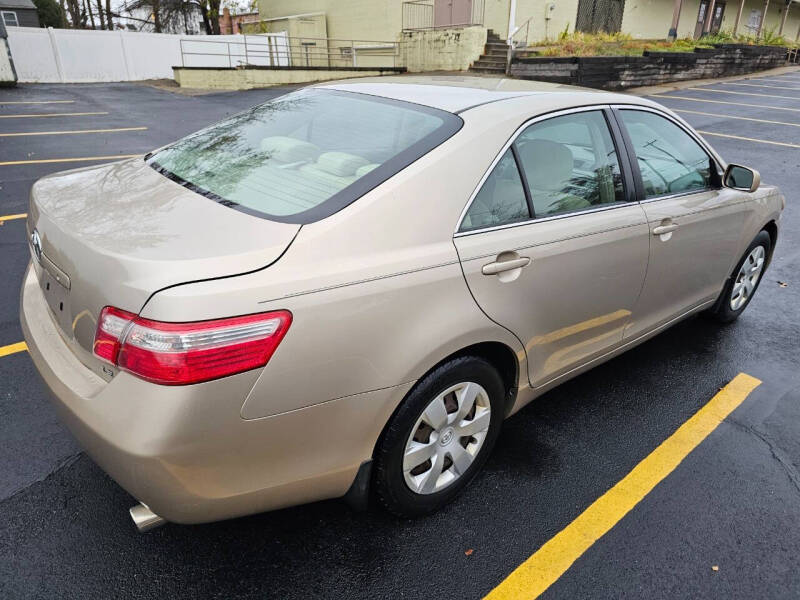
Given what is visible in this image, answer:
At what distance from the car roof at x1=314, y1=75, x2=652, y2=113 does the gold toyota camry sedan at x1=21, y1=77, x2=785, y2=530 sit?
0.07 feet

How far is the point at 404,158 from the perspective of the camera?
2.22 m

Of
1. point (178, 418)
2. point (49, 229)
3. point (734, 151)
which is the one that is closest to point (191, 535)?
point (178, 418)

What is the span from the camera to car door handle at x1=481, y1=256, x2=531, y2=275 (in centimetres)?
224

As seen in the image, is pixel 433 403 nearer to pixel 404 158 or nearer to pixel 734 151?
A: pixel 404 158

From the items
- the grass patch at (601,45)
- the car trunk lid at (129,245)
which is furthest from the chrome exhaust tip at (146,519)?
the grass patch at (601,45)

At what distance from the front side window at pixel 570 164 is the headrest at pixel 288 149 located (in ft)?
2.91

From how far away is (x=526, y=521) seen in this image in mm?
2469

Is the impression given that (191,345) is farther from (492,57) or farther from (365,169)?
(492,57)

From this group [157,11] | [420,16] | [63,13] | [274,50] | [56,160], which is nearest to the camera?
[56,160]

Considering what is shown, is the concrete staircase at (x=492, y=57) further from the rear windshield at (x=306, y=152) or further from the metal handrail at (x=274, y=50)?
the rear windshield at (x=306, y=152)

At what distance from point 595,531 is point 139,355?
1886 mm

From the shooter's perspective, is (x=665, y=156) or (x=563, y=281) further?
(x=665, y=156)

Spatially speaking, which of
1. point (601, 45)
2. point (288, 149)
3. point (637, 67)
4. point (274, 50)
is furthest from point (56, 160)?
point (274, 50)

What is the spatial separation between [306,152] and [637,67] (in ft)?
61.3
